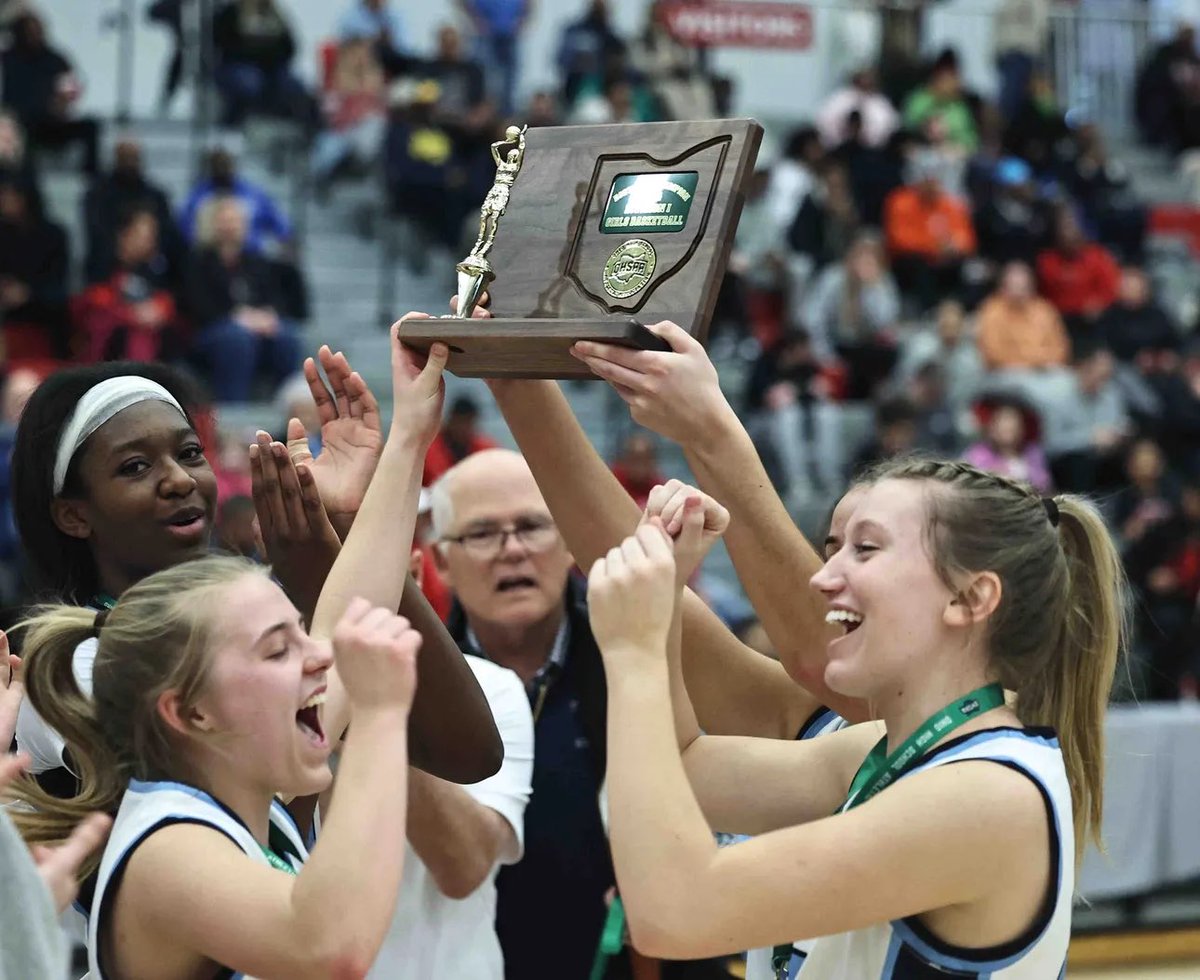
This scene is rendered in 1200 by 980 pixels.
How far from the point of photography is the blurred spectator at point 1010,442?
10992mm

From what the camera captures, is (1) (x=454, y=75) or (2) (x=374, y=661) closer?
(2) (x=374, y=661)

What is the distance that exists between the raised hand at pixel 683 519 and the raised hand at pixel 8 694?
893 millimetres

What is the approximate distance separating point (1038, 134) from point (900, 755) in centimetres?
1395

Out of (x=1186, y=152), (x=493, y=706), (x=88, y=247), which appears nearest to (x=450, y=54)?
(x=88, y=247)

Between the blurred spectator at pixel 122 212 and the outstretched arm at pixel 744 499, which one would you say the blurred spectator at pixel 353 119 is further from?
the outstretched arm at pixel 744 499

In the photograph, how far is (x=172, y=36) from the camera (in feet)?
41.7

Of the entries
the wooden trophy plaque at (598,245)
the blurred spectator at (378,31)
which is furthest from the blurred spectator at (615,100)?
the wooden trophy plaque at (598,245)

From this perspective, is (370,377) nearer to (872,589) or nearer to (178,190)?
(178,190)

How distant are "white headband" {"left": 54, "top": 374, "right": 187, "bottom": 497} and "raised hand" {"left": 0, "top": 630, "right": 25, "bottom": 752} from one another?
397 millimetres

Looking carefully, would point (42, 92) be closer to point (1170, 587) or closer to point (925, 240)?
point (925, 240)

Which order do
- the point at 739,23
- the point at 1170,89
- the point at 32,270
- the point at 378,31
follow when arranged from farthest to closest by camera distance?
the point at 1170,89, the point at 739,23, the point at 378,31, the point at 32,270

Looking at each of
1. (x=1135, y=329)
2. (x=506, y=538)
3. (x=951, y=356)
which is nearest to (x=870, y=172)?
(x=951, y=356)

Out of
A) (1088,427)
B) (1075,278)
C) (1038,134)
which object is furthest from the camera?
(1038,134)

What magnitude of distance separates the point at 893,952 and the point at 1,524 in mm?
6789
